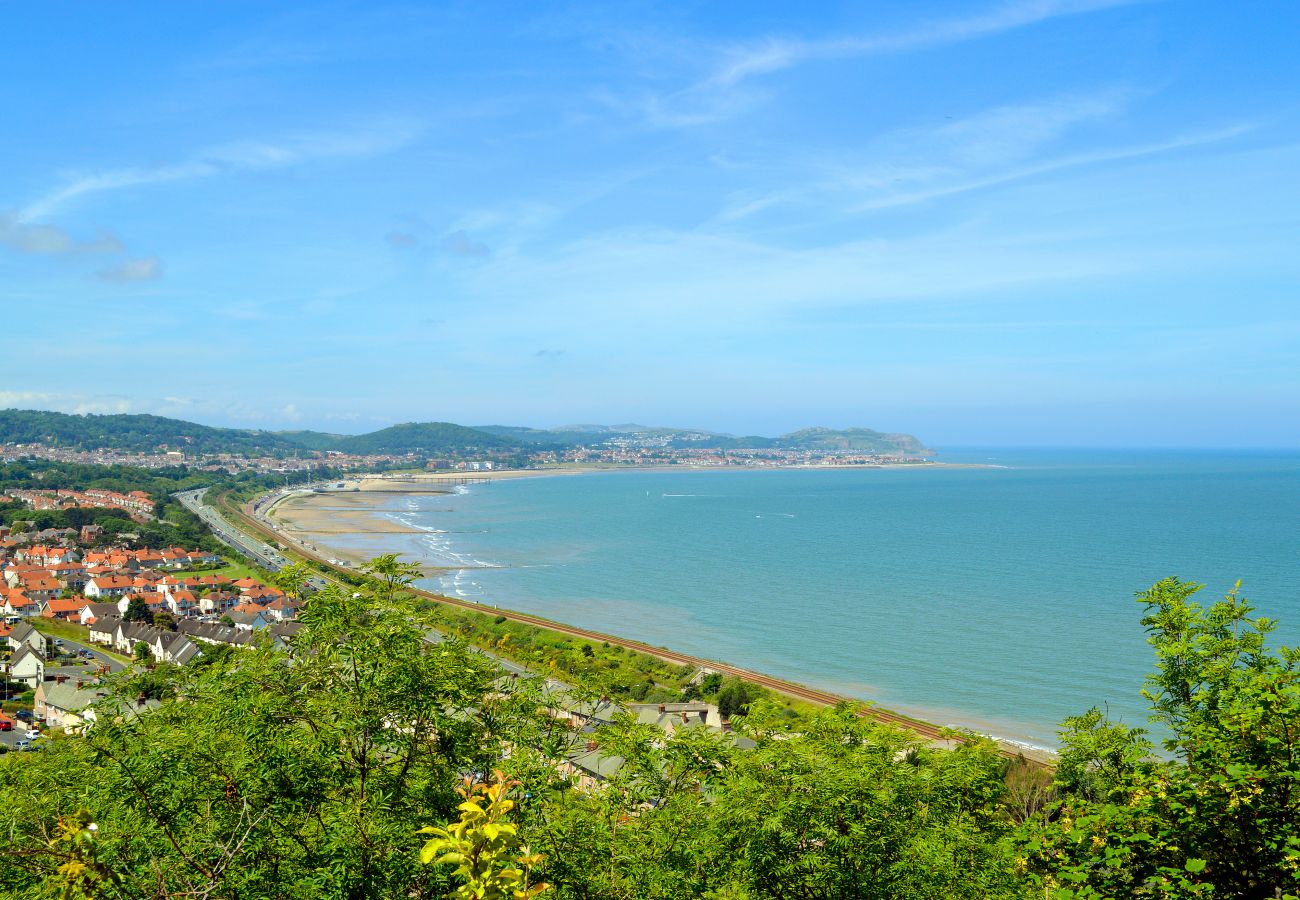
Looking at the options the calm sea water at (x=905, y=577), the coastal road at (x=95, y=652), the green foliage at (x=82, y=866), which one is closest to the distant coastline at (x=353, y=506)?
the calm sea water at (x=905, y=577)

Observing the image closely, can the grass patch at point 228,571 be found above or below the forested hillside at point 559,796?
below

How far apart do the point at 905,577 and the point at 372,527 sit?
168 feet

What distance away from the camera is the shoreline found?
24109 millimetres

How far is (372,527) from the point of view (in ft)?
256

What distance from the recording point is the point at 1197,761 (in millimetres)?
4914

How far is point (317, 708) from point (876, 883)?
13.1 ft

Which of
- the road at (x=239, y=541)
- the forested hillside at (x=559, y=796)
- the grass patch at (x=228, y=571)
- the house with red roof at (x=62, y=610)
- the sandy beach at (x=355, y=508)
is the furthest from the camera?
the sandy beach at (x=355, y=508)

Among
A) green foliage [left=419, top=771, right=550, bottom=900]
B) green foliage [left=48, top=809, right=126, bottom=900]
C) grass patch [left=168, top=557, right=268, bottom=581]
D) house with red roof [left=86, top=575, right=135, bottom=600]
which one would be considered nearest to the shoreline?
grass patch [left=168, top=557, right=268, bottom=581]

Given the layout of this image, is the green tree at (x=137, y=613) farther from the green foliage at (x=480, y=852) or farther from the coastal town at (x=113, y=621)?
the green foliage at (x=480, y=852)

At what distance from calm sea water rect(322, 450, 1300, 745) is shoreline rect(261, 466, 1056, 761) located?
1.28 feet

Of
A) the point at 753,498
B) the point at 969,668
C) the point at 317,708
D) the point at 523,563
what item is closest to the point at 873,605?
the point at 969,668

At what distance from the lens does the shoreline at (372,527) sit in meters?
24.1

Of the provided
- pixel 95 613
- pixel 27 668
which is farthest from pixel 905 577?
pixel 95 613

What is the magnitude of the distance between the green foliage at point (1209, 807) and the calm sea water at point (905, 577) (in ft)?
65.4
